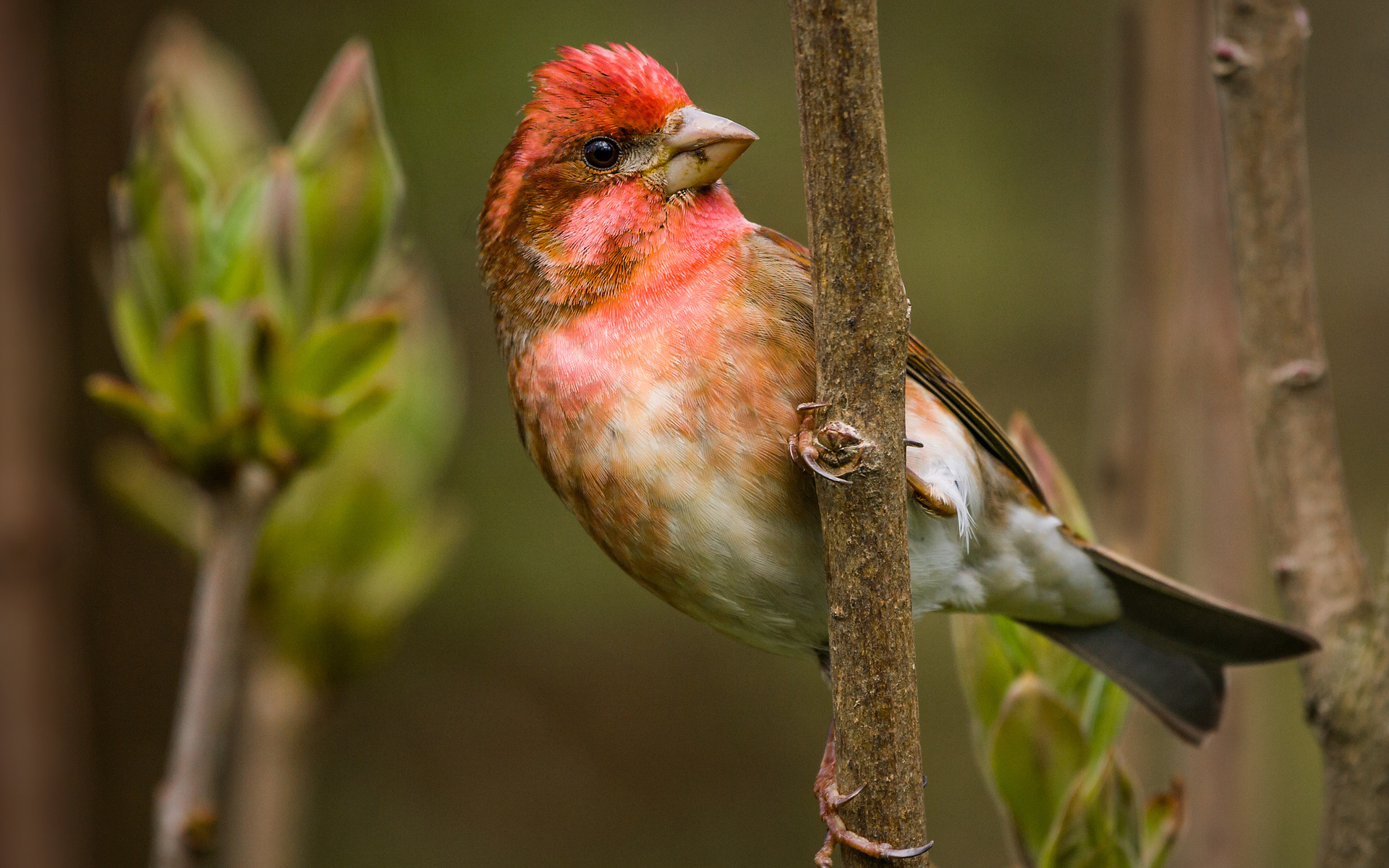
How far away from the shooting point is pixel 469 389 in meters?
4.96

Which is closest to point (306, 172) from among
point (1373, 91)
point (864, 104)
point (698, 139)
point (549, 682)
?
point (698, 139)

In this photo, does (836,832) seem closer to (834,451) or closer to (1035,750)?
(1035,750)

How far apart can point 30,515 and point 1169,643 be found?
6.81 ft

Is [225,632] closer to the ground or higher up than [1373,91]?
closer to the ground

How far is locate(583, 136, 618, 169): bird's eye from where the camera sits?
7.29ft

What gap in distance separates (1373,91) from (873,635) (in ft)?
14.1

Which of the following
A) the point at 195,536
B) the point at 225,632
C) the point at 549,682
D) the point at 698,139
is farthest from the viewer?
the point at 549,682

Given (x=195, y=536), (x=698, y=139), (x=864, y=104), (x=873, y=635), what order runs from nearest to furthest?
(x=864, y=104)
(x=873, y=635)
(x=698, y=139)
(x=195, y=536)

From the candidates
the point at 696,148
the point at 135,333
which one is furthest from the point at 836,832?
→ the point at 135,333

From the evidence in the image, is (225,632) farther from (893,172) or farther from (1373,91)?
(1373,91)

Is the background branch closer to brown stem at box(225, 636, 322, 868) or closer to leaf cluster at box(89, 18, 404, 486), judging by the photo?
leaf cluster at box(89, 18, 404, 486)

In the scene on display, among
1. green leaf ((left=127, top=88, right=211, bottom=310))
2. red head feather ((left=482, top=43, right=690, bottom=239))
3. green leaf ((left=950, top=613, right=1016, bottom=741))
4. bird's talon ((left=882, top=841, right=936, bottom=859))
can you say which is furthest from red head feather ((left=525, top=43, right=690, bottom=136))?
bird's talon ((left=882, top=841, right=936, bottom=859))

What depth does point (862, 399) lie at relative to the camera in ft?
4.93

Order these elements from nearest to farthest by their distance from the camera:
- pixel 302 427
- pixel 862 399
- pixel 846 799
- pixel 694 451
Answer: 1. pixel 862 399
2. pixel 846 799
3. pixel 302 427
4. pixel 694 451
